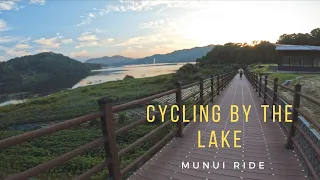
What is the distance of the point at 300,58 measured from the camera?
98.8 ft

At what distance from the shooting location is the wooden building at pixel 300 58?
1139 inches

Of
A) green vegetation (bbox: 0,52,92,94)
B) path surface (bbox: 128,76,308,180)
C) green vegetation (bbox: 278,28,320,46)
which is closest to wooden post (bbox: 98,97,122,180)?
path surface (bbox: 128,76,308,180)

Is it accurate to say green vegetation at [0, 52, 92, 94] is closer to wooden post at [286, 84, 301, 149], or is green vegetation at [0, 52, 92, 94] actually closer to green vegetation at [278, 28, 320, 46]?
green vegetation at [278, 28, 320, 46]

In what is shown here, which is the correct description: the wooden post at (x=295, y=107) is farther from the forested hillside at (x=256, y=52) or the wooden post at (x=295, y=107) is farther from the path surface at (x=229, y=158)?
the forested hillside at (x=256, y=52)

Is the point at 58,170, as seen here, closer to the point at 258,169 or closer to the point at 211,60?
the point at 258,169

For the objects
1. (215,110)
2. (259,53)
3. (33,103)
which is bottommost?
(33,103)

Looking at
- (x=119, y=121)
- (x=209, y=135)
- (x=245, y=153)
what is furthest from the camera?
(x=119, y=121)

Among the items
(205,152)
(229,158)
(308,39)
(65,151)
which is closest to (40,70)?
(308,39)

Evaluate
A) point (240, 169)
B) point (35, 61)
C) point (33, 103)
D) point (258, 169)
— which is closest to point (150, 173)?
point (240, 169)

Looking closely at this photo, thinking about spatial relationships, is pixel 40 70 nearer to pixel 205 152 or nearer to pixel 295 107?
pixel 205 152

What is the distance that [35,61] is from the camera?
128 metres

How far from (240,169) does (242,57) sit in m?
99.9

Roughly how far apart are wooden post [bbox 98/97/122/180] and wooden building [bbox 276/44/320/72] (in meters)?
31.5

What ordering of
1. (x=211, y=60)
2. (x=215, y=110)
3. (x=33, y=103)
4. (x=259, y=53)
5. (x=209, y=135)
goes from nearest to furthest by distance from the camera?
(x=209, y=135) → (x=215, y=110) → (x=33, y=103) → (x=259, y=53) → (x=211, y=60)
